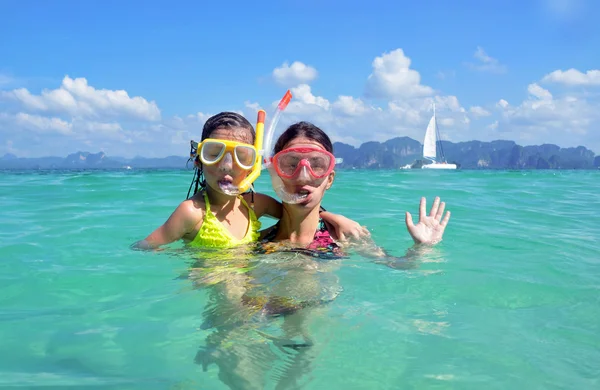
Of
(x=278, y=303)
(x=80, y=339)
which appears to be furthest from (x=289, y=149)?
(x=80, y=339)

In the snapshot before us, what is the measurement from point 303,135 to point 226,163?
0.64 meters

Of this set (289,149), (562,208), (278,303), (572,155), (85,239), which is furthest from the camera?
(572,155)

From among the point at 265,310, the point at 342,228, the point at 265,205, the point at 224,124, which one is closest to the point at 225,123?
the point at 224,124

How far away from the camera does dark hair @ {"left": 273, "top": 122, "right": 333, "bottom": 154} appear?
10.9 ft

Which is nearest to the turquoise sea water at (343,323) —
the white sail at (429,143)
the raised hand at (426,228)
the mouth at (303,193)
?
the raised hand at (426,228)

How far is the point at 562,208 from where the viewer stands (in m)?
8.73

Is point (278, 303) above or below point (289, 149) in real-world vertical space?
below

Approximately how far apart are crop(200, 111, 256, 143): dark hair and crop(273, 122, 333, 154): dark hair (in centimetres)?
40

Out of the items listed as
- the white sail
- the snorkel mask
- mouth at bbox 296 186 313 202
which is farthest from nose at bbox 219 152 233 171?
the white sail

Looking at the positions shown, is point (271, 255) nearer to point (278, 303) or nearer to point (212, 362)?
point (278, 303)

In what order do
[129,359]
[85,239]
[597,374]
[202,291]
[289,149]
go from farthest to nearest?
[85,239] → [289,149] → [202,291] → [129,359] → [597,374]

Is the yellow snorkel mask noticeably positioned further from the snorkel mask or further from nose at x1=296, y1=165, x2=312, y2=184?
nose at x1=296, y1=165, x2=312, y2=184

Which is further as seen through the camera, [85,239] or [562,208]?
[562,208]

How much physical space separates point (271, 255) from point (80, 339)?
141cm
